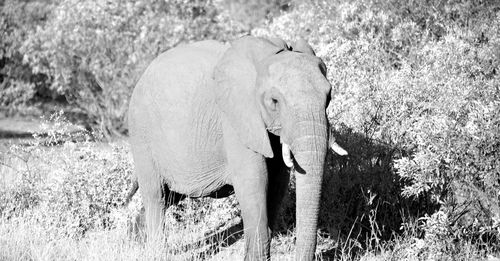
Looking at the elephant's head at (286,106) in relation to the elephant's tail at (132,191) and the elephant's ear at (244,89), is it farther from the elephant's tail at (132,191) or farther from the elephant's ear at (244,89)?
the elephant's tail at (132,191)

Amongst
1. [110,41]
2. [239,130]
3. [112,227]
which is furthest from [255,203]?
[110,41]

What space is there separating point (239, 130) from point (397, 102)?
2.81 meters

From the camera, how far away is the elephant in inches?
249

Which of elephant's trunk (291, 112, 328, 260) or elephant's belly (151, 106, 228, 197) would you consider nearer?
elephant's trunk (291, 112, 328, 260)

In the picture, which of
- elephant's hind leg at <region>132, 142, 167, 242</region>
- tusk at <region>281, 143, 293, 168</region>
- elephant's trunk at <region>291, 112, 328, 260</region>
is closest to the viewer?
elephant's trunk at <region>291, 112, 328, 260</region>

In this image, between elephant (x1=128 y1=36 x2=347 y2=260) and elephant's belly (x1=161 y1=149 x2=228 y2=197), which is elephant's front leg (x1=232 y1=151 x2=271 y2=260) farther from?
elephant's belly (x1=161 y1=149 x2=228 y2=197)

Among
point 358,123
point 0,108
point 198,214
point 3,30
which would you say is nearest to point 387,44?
point 358,123

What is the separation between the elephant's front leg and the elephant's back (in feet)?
1.99

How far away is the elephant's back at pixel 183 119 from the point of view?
24.6 feet

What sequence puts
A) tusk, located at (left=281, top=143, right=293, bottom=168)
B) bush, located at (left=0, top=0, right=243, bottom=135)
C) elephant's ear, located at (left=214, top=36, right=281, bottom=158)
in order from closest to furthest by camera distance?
1. tusk, located at (left=281, top=143, right=293, bottom=168)
2. elephant's ear, located at (left=214, top=36, right=281, bottom=158)
3. bush, located at (left=0, top=0, right=243, bottom=135)

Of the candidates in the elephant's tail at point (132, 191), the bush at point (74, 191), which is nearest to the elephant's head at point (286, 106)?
the elephant's tail at point (132, 191)

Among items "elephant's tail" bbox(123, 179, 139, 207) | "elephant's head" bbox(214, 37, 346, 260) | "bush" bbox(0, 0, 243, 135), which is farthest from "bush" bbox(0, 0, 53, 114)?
"elephant's head" bbox(214, 37, 346, 260)

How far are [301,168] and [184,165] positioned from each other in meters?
1.80

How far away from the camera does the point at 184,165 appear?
7758 millimetres
